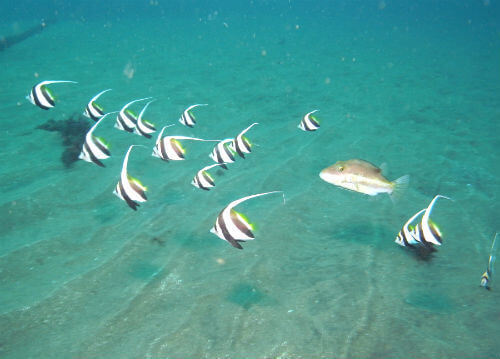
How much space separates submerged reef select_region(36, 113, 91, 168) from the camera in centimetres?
727

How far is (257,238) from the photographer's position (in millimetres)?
4793

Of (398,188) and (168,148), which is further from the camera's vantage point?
(168,148)

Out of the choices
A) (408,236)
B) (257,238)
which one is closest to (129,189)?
(257,238)

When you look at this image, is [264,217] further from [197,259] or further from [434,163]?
[434,163]

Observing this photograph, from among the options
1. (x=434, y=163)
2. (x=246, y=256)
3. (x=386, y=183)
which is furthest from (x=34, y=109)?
(x=434, y=163)

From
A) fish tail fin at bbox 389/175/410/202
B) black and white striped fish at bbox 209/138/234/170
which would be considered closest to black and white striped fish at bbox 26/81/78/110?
black and white striped fish at bbox 209/138/234/170

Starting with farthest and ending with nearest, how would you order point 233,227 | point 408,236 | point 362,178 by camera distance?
point 408,236
point 362,178
point 233,227

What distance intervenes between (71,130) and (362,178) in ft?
26.2

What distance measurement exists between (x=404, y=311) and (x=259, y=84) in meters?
12.2

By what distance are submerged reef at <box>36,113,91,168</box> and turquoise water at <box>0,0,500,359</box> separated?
0.86ft

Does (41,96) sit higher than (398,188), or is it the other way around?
(41,96)

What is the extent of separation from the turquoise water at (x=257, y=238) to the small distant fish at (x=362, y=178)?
1.29 meters

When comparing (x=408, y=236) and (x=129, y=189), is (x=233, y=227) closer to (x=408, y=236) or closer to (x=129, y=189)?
(x=129, y=189)

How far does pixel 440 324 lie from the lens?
3.17 meters
